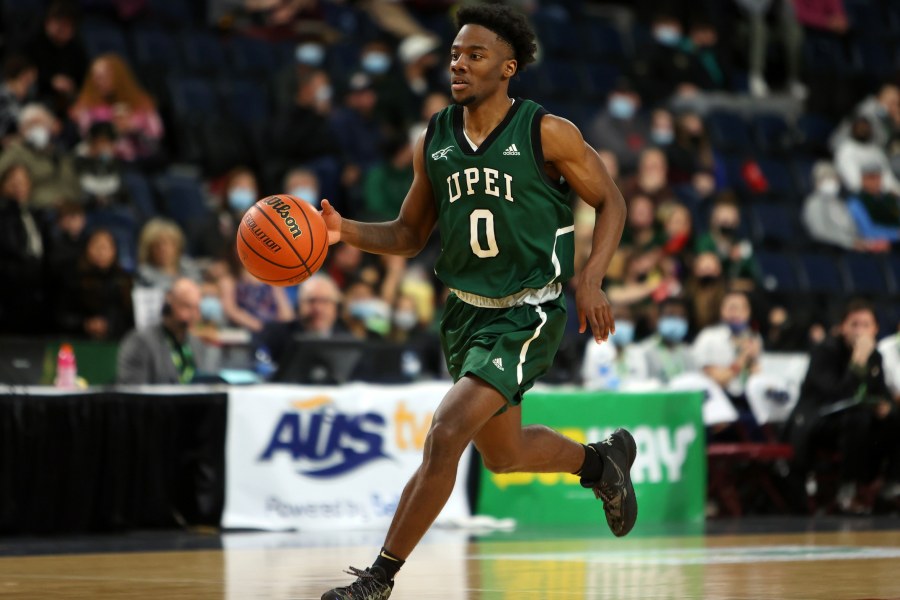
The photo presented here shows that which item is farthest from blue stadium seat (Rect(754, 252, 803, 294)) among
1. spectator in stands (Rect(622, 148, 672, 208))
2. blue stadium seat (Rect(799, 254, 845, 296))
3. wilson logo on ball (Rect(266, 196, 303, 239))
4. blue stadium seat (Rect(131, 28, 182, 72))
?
wilson logo on ball (Rect(266, 196, 303, 239))

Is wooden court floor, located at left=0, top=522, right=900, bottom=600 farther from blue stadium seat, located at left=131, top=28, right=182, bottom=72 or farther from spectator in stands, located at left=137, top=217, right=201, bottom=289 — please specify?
blue stadium seat, located at left=131, top=28, right=182, bottom=72

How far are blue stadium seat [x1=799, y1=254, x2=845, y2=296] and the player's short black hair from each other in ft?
35.3

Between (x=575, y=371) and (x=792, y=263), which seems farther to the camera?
(x=792, y=263)

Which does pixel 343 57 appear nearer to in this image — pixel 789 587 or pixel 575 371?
pixel 575 371

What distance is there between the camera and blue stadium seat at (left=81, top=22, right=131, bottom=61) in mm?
14500

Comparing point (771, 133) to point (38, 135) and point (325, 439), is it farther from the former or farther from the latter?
point (325, 439)

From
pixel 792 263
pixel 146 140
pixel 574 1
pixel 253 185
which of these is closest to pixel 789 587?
pixel 253 185

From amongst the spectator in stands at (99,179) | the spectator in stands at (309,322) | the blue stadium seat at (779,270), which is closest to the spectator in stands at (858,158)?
the blue stadium seat at (779,270)

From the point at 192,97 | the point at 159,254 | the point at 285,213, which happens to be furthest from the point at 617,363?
the point at 285,213

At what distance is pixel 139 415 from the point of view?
9523mm

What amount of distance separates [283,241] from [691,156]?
11176 mm

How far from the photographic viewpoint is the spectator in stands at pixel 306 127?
14.3m

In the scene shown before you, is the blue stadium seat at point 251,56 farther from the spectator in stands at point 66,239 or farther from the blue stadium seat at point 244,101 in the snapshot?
the spectator in stands at point 66,239

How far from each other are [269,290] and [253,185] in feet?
4.08
